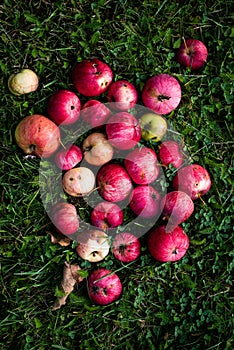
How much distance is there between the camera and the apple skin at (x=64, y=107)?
3.76 metres

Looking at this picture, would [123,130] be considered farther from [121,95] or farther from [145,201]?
[145,201]

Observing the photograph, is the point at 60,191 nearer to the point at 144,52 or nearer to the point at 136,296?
the point at 136,296

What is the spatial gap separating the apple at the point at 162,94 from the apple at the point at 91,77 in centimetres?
34

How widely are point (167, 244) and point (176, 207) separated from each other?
308 mm

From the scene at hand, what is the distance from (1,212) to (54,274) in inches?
26.7

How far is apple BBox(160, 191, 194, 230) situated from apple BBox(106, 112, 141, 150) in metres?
0.54

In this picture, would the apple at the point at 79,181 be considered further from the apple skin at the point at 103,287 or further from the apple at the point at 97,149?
the apple skin at the point at 103,287

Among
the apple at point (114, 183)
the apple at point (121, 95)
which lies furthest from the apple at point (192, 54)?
the apple at point (114, 183)

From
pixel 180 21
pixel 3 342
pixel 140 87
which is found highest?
pixel 180 21

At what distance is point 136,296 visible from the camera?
3.88 metres

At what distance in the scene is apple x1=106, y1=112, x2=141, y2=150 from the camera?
370cm

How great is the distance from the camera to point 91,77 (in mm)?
3773

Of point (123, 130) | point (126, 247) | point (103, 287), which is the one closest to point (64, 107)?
point (123, 130)

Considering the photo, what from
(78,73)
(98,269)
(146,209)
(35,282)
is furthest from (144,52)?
(35,282)
